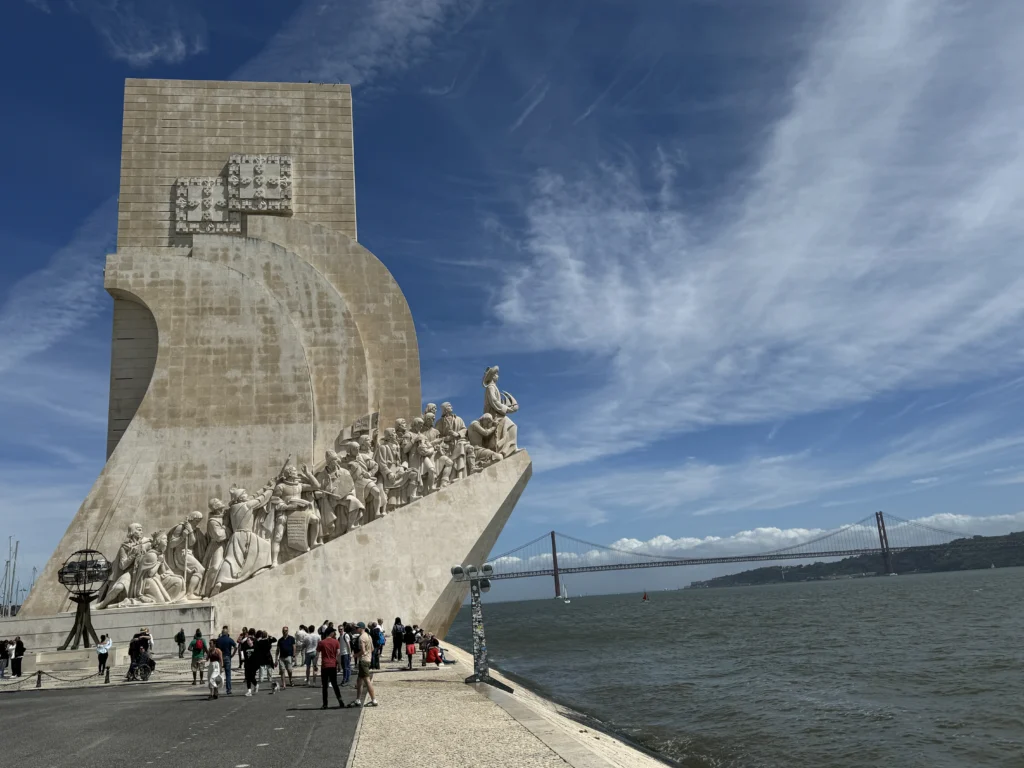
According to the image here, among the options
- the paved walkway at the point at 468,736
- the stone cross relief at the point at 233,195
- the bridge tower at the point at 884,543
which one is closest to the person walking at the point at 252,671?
the paved walkway at the point at 468,736

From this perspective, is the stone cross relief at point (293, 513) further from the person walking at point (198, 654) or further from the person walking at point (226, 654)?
the person walking at point (226, 654)

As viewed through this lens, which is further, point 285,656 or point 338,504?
point 338,504

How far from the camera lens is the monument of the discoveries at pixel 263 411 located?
12.2 meters

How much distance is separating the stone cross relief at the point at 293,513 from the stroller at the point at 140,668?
7.33 ft

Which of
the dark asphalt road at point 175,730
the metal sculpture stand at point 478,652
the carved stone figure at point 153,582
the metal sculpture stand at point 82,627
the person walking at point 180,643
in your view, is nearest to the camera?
the dark asphalt road at point 175,730

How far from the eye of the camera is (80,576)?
37.2 feet

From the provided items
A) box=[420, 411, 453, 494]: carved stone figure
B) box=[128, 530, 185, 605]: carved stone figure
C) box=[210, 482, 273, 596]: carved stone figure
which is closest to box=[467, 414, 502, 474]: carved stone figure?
box=[420, 411, 453, 494]: carved stone figure

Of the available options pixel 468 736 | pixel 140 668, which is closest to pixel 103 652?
pixel 140 668

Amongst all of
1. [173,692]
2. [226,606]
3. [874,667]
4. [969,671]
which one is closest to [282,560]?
[226,606]

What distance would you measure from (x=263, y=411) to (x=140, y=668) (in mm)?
5414

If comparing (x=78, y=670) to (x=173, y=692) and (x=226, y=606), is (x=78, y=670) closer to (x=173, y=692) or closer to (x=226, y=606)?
(x=226, y=606)

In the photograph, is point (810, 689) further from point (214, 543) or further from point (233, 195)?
point (233, 195)

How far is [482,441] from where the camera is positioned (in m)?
13.6

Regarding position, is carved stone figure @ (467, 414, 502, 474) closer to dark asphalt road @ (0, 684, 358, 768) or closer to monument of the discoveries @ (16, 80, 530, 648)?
monument of the discoveries @ (16, 80, 530, 648)
